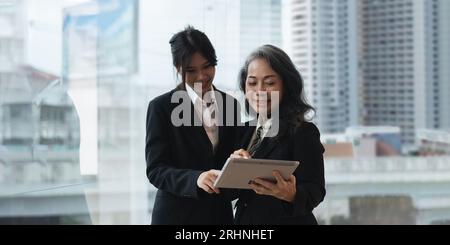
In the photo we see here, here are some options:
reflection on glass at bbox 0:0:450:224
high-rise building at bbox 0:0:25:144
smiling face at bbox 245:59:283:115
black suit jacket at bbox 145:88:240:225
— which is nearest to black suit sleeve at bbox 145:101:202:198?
black suit jacket at bbox 145:88:240:225

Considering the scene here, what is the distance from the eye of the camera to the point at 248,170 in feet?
4.53

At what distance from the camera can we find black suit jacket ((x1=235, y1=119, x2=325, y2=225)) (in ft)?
4.80

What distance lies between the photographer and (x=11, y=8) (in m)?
3.04

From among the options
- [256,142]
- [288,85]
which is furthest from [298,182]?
[288,85]

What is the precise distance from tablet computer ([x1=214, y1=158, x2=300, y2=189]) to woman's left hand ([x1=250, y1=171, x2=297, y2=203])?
1 cm

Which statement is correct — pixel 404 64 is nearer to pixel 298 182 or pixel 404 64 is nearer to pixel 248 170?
pixel 298 182

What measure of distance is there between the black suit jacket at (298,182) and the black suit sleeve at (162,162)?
0.15 m

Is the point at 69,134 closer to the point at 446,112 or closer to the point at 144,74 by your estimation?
the point at 144,74

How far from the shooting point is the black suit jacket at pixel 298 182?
1.46 m

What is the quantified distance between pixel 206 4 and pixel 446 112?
1595 mm

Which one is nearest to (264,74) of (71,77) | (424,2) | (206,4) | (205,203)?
(205,203)

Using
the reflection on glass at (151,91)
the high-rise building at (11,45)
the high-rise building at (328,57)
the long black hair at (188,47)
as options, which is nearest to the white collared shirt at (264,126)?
the long black hair at (188,47)

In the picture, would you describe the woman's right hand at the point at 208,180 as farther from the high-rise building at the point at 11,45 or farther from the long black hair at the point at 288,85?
the high-rise building at the point at 11,45

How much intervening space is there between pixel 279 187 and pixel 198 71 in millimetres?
419
